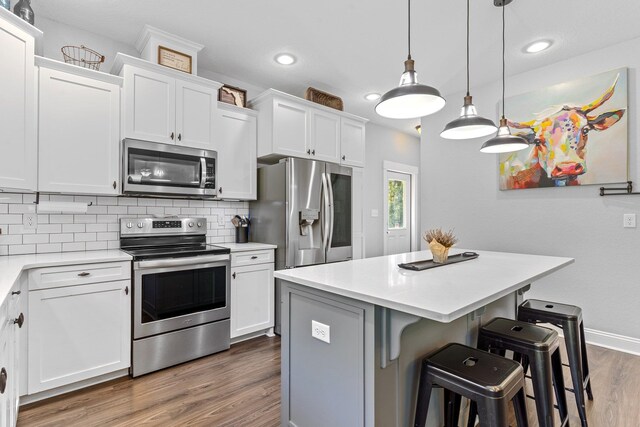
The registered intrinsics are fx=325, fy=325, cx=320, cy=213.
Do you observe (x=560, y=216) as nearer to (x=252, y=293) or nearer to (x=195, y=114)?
(x=252, y=293)

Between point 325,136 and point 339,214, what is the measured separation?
92 cm

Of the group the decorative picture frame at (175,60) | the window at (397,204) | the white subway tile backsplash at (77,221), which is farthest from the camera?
the window at (397,204)

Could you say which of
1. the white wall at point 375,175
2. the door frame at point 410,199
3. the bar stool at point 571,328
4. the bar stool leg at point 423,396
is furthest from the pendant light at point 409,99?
the door frame at point 410,199

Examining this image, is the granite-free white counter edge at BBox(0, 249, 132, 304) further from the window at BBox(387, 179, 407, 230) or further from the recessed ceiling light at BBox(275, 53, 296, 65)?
the window at BBox(387, 179, 407, 230)

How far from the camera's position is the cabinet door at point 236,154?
317 centimetres

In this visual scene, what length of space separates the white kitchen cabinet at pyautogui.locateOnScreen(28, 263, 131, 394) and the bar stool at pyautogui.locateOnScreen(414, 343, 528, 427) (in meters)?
2.04

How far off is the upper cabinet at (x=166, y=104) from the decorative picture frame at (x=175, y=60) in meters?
0.10

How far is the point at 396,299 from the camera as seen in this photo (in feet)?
3.85

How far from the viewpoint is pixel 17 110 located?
2.05 meters

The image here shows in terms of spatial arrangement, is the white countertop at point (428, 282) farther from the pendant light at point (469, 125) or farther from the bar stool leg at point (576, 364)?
the pendant light at point (469, 125)

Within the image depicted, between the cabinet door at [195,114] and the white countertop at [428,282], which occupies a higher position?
the cabinet door at [195,114]

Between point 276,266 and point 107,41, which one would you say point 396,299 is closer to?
point 276,266

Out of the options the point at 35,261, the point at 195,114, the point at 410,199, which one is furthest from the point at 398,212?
the point at 35,261

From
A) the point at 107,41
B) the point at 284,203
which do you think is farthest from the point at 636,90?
the point at 107,41
